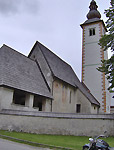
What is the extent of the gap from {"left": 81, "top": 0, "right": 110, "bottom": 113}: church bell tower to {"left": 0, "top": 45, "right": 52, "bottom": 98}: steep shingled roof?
38.2ft

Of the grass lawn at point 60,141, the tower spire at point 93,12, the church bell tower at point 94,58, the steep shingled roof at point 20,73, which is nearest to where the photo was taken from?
the grass lawn at point 60,141

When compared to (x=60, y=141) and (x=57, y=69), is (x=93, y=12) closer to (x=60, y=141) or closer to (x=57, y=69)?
(x=57, y=69)

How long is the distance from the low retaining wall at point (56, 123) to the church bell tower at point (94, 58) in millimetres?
14723

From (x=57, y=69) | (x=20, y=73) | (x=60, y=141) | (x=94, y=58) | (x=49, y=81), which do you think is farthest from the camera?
(x=94, y=58)

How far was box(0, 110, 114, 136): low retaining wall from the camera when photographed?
12.8 m

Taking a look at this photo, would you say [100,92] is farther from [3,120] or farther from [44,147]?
[44,147]

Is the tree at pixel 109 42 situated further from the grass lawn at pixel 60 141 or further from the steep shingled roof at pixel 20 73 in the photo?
the steep shingled roof at pixel 20 73

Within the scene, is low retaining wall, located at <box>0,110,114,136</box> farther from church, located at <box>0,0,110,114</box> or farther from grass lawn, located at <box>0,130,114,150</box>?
grass lawn, located at <box>0,130,114,150</box>

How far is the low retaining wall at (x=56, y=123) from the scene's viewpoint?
12.8m

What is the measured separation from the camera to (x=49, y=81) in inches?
786

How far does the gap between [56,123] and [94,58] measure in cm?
1900

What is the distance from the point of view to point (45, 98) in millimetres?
18344

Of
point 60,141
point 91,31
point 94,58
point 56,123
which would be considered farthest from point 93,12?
point 60,141

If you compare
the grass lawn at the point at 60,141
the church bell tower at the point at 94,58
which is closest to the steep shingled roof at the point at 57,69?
the church bell tower at the point at 94,58
